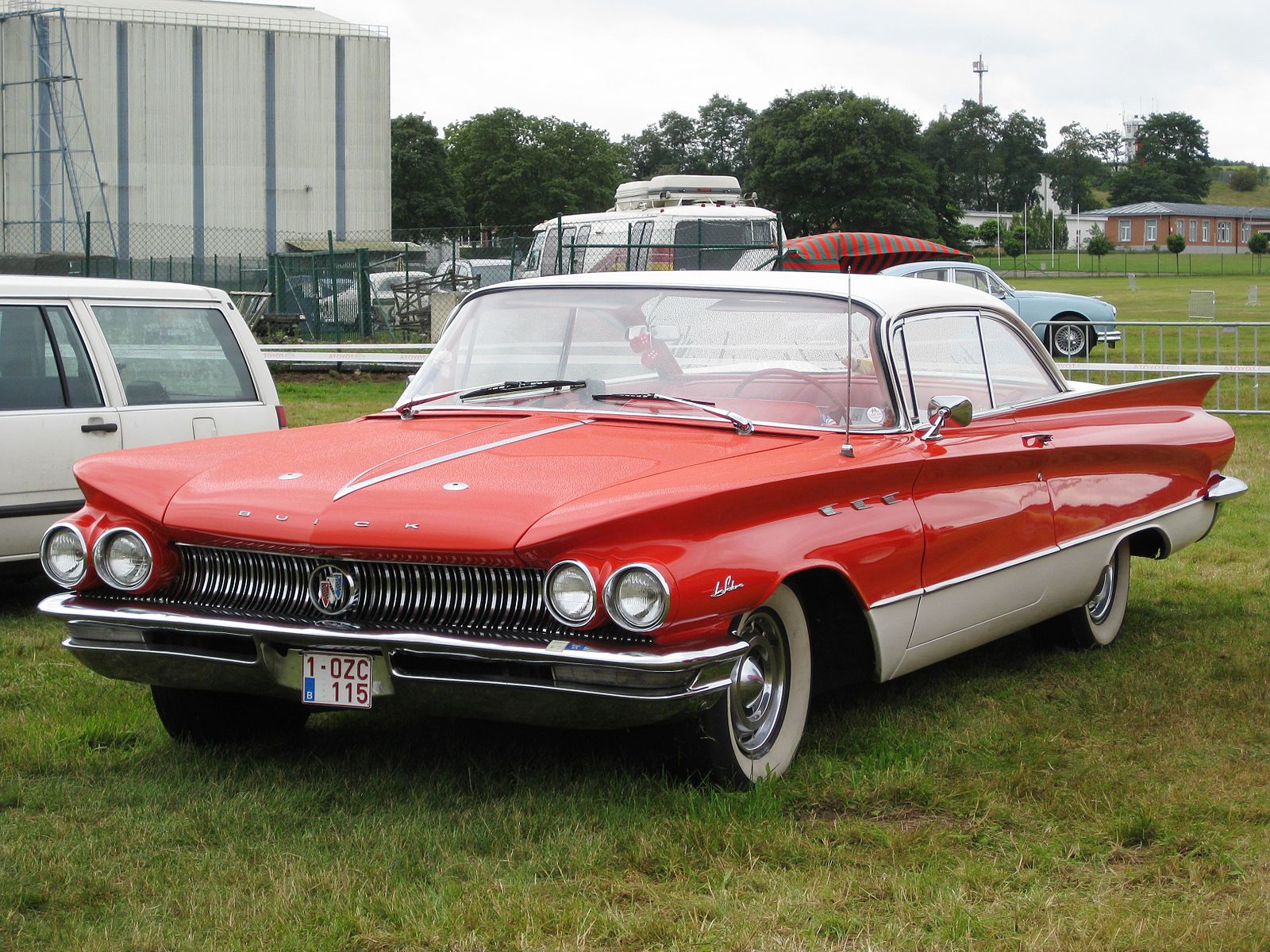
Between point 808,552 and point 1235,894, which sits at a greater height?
point 808,552

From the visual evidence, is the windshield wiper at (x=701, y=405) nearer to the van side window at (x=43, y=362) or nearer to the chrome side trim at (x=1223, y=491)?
the chrome side trim at (x=1223, y=491)

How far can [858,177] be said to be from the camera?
7531 centimetres

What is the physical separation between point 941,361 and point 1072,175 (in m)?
141

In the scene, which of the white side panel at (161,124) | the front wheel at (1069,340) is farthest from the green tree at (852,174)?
the front wheel at (1069,340)

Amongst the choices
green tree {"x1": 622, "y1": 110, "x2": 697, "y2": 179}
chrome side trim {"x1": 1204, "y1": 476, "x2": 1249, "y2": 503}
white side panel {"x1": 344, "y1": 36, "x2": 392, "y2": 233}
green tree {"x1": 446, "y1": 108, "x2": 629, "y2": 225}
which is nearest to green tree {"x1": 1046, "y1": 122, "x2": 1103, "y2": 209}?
green tree {"x1": 622, "y1": 110, "x2": 697, "y2": 179}

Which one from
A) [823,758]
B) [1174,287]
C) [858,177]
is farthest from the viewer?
[858,177]

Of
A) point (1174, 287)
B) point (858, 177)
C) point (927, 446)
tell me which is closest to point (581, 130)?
point (858, 177)

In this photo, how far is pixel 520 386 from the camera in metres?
5.38

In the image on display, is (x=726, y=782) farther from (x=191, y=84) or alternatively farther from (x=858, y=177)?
(x=858, y=177)

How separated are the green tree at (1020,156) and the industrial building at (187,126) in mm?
93321

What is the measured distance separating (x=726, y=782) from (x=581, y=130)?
87798 mm

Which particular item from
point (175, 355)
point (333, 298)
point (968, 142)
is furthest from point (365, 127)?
point (968, 142)

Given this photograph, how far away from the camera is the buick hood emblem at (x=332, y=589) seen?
413cm

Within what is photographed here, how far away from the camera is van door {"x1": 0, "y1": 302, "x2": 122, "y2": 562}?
22.8ft
